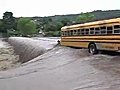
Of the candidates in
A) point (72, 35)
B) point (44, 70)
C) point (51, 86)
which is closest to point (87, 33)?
point (72, 35)

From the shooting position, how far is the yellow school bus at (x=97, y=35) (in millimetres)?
22234

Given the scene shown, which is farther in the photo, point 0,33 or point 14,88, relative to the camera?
point 0,33

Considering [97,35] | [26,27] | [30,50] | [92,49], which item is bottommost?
[26,27]

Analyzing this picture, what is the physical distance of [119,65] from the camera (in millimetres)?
18422

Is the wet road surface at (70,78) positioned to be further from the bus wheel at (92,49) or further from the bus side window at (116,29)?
the bus wheel at (92,49)

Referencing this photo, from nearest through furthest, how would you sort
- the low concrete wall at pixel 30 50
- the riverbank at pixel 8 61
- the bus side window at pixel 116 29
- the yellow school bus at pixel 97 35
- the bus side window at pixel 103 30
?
the bus side window at pixel 116 29 → the yellow school bus at pixel 97 35 → the bus side window at pixel 103 30 → the riverbank at pixel 8 61 → the low concrete wall at pixel 30 50

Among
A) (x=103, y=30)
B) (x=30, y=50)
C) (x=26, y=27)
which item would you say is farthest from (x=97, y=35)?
(x=26, y=27)

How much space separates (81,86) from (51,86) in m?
1.52

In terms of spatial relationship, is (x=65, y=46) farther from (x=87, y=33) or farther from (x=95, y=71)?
(x=95, y=71)

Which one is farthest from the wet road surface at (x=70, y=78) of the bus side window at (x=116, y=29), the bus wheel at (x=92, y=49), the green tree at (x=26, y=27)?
the green tree at (x=26, y=27)

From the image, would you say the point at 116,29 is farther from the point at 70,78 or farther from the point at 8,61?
the point at 8,61

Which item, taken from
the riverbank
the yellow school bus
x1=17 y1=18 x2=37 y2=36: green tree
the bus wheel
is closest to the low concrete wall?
the riverbank

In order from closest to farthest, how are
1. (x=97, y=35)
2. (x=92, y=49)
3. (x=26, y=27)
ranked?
(x=97, y=35)
(x=92, y=49)
(x=26, y=27)

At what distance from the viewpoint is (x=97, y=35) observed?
25047mm
